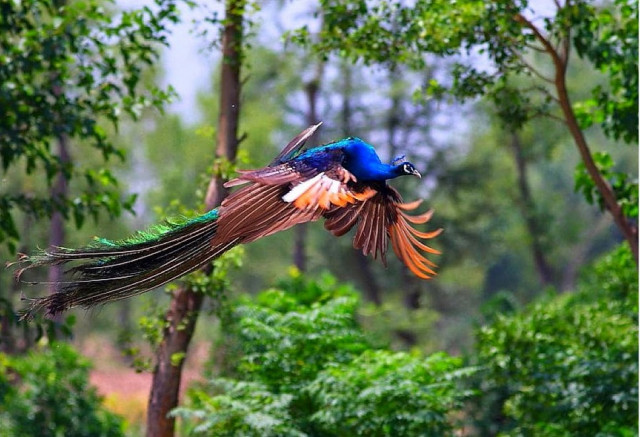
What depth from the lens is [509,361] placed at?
866 centimetres

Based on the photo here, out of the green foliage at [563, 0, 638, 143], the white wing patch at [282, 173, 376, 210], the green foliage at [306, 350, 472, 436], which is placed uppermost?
the green foliage at [563, 0, 638, 143]

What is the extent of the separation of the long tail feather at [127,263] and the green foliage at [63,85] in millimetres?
3246

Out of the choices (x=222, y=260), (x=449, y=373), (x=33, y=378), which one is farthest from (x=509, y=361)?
(x=33, y=378)

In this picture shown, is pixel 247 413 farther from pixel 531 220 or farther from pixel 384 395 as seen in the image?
pixel 531 220

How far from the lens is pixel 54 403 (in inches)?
384

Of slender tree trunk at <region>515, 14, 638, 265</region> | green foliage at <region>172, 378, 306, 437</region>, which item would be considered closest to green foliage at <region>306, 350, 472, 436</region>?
green foliage at <region>172, 378, 306, 437</region>

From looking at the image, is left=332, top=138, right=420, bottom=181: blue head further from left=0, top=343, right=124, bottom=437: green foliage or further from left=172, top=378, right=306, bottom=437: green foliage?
left=0, top=343, right=124, bottom=437: green foliage

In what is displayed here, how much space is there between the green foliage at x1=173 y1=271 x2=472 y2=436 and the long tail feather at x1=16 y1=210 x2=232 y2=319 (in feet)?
9.39

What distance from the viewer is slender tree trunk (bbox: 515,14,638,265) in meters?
7.38

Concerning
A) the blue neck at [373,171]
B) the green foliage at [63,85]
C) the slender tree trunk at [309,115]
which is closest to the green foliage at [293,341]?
the green foliage at [63,85]

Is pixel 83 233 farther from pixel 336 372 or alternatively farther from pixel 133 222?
pixel 336 372

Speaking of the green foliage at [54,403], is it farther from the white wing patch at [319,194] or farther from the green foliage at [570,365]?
the white wing patch at [319,194]

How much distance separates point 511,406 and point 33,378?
14.9 feet

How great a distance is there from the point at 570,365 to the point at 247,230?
4806 millimetres
